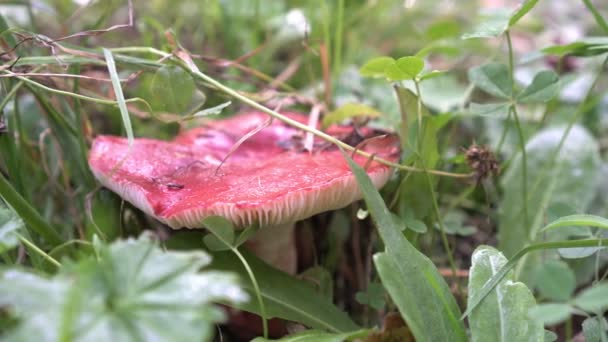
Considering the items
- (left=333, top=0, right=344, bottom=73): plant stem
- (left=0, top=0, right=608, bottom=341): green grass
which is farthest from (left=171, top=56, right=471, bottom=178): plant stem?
(left=333, top=0, right=344, bottom=73): plant stem

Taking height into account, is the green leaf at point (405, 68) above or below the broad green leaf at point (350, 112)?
above

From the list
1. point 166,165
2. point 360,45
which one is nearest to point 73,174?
point 166,165

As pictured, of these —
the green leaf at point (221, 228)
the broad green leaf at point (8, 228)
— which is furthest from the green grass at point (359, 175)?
the green leaf at point (221, 228)

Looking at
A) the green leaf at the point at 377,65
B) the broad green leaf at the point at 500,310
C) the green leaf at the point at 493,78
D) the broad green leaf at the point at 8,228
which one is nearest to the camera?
the broad green leaf at the point at 8,228

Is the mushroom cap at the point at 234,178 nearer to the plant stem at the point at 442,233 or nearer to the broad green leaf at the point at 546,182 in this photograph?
the plant stem at the point at 442,233

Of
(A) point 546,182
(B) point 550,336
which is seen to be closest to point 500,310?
(B) point 550,336

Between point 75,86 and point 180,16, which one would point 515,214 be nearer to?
point 75,86
